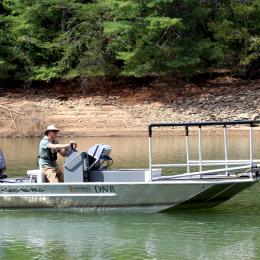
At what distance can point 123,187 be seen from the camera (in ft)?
40.8

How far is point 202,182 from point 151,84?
79.8 ft

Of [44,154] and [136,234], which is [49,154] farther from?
[136,234]

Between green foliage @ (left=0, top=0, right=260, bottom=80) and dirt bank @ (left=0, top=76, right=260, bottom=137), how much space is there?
0.88 metres

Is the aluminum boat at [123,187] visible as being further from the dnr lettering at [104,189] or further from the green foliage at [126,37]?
the green foliage at [126,37]

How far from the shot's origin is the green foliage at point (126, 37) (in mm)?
34406

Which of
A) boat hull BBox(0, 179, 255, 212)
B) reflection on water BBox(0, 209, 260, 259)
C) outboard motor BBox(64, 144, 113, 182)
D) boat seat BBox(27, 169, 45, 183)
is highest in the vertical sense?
outboard motor BBox(64, 144, 113, 182)

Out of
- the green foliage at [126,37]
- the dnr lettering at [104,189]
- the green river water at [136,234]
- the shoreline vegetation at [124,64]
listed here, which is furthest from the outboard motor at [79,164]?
the green foliage at [126,37]

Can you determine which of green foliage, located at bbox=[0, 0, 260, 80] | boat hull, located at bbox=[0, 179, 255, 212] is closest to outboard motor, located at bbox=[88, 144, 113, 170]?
boat hull, located at bbox=[0, 179, 255, 212]

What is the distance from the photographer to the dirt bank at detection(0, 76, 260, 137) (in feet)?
105

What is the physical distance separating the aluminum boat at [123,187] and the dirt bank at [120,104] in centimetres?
A: 1803

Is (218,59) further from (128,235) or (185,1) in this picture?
(128,235)

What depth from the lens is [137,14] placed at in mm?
34438

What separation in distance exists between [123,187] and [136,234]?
1.18 m

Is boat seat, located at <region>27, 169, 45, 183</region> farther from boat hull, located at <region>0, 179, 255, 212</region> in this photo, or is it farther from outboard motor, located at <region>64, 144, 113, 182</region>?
outboard motor, located at <region>64, 144, 113, 182</region>
